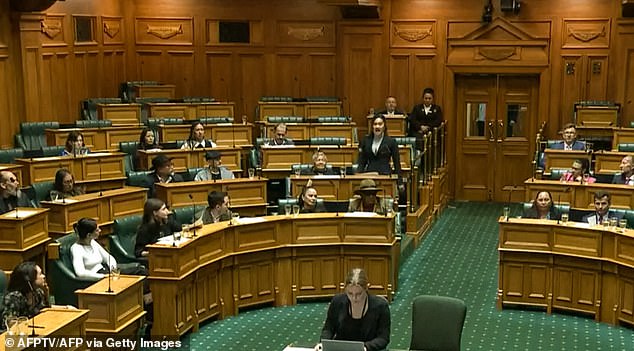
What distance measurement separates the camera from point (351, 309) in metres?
5.98

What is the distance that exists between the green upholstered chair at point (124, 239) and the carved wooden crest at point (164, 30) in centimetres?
896

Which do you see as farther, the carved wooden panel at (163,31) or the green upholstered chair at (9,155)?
the carved wooden panel at (163,31)

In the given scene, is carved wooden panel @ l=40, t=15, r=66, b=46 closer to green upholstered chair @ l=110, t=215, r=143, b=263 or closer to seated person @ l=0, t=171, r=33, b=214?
seated person @ l=0, t=171, r=33, b=214

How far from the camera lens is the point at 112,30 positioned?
16.8 metres

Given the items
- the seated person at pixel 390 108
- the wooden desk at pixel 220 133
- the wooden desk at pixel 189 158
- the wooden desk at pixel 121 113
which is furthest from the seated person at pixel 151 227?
the seated person at pixel 390 108

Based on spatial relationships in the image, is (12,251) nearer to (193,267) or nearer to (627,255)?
(193,267)

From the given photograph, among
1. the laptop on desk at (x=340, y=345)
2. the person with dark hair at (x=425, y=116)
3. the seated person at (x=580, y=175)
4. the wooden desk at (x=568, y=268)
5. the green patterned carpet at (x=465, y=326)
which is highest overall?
the person with dark hair at (x=425, y=116)

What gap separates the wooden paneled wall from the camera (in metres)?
14.5

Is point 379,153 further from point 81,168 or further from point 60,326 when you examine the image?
point 60,326

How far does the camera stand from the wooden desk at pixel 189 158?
1212cm

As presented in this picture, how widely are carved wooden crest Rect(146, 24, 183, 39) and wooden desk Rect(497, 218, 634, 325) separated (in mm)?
10111

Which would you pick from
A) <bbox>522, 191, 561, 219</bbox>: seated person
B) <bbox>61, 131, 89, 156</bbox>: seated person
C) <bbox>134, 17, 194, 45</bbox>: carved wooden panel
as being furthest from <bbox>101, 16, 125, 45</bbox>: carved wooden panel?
<bbox>522, 191, 561, 219</bbox>: seated person

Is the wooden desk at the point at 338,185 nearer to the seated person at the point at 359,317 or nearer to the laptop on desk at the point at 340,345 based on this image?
the seated person at the point at 359,317

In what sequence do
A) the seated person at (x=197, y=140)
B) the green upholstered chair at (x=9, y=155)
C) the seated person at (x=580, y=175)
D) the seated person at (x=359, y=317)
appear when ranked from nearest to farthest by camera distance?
the seated person at (x=359, y=317) < the seated person at (x=580, y=175) < the green upholstered chair at (x=9, y=155) < the seated person at (x=197, y=140)
